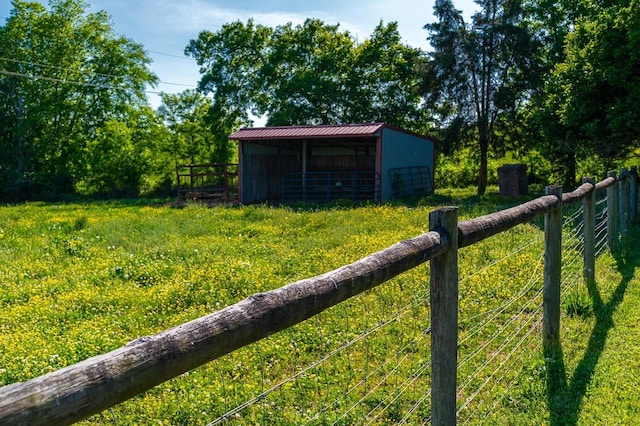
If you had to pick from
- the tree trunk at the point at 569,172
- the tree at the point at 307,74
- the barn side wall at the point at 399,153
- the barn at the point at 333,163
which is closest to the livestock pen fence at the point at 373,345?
the barn side wall at the point at 399,153

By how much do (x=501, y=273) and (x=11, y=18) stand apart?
37773 millimetres

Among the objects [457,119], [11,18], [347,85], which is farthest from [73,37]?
[457,119]

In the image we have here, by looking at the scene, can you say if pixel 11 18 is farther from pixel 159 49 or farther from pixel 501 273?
pixel 501 273

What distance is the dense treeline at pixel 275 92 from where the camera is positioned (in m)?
23.9

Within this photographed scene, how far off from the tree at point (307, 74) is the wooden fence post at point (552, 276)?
25.5m

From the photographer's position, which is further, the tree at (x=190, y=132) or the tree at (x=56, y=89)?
the tree at (x=190, y=132)

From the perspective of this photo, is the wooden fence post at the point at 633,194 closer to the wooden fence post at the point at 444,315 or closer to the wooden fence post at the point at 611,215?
the wooden fence post at the point at 611,215

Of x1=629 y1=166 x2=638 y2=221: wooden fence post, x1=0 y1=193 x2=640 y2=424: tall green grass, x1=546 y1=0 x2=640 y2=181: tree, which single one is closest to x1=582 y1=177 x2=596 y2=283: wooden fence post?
x1=0 y1=193 x2=640 y2=424: tall green grass

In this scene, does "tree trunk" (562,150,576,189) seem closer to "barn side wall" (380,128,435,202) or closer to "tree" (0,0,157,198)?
"barn side wall" (380,128,435,202)

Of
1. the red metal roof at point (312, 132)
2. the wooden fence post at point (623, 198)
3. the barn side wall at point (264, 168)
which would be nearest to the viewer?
the wooden fence post at point (623, 198)

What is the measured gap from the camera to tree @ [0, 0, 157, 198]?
107 feet

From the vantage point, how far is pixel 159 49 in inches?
1432

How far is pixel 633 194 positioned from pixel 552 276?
8.07m

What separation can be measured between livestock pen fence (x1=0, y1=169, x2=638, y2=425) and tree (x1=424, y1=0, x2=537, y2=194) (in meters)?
18.1
